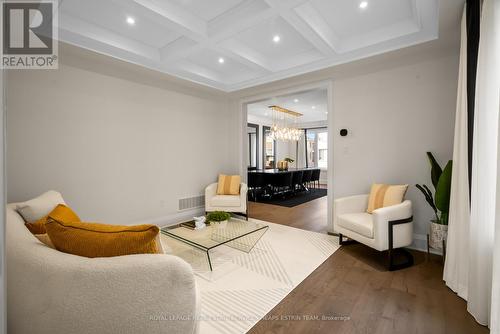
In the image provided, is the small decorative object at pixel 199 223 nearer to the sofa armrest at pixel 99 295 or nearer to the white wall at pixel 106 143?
the white wall at pixel 106 143

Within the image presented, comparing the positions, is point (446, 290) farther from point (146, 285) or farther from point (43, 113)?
point (43, 113)

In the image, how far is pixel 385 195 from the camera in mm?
2938

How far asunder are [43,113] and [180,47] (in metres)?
1.96

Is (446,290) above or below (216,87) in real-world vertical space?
below

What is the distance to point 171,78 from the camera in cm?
391

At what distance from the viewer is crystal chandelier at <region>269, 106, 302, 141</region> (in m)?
7.42

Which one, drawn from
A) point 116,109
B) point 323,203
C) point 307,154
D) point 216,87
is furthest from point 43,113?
point 307,154

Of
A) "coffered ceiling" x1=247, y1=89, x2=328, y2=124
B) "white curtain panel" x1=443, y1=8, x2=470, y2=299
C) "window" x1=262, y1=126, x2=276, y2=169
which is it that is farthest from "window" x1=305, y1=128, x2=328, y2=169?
"white curtain panel" x1=443, y1=8, x2=470, y2=299

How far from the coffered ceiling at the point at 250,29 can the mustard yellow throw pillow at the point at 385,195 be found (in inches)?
70.9

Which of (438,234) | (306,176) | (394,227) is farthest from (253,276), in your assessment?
(306,176)

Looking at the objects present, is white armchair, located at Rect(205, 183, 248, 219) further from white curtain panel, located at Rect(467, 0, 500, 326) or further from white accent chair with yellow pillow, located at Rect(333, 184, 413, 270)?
white curtain panel, located at Rect(467, 0, 500, 326)

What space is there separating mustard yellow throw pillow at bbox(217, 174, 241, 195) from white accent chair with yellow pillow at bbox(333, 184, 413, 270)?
202 centimetres

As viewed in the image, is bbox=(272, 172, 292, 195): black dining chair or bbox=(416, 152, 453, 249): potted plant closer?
bbox=(416, 152, 453, 249): potted plant

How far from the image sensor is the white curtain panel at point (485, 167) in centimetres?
157
